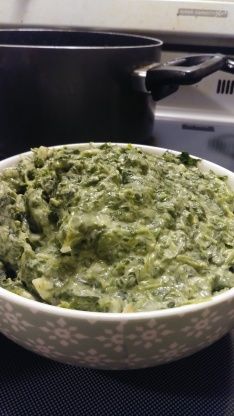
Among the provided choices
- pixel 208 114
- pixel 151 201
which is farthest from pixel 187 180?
pixel 208 114

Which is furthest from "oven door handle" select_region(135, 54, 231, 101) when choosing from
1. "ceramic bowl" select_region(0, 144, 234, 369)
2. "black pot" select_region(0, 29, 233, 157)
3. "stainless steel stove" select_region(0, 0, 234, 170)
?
"ceramic bowl" select_region(0, 144, 234, 369)

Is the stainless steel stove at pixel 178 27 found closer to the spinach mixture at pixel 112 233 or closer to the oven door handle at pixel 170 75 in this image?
the oven door handle at pixel 170 75

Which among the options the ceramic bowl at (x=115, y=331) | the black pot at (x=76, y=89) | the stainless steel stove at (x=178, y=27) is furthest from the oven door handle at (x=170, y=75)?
the ceramic bowl at (x=115, y=331)

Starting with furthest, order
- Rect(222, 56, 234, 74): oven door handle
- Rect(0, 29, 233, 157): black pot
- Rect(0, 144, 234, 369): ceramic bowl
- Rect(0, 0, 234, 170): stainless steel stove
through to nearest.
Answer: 1. Rect(0, 0, 234, 170): stainless steel stove
2. Rect(222, 56, 234, 74): oven door handle
3. Rect(0, 29, 233, 157): black pot
4. Rect(0, 144, 234, 369): ceramic bowl

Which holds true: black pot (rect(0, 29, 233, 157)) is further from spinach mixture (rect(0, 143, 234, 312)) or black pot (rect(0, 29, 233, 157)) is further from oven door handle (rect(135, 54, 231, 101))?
spinach mixture (rect(0, 143, 234, 312))

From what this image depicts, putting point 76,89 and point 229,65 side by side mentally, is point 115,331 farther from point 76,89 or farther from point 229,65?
point 229,65

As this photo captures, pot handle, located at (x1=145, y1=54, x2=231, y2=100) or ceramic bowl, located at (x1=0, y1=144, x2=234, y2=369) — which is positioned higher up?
pot handle, located at (x1=145, y1=54, x2=231, y2=100)
